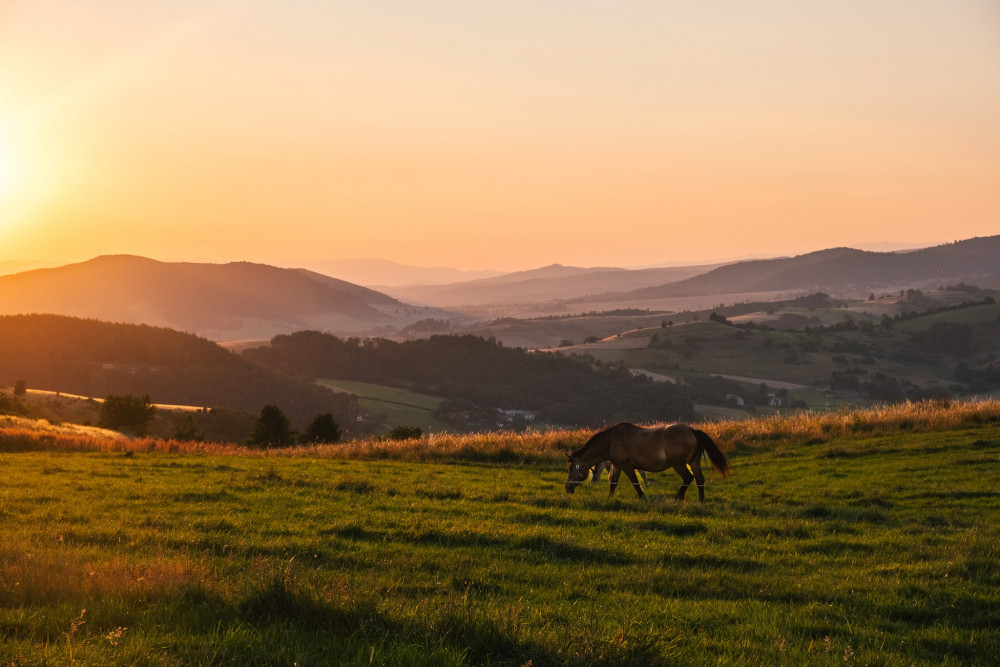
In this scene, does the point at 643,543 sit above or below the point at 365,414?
above

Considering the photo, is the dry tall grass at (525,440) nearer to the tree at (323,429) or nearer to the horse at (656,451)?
the horse at (656,451)

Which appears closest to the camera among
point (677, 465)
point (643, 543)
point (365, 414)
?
point (643, 543)

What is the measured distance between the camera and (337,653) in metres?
5.91

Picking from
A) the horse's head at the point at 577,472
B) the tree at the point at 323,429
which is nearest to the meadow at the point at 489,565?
the horse's head at the point at 577,472

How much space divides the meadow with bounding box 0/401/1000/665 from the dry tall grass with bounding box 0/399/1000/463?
536cm

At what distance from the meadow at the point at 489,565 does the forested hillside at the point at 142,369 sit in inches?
3817

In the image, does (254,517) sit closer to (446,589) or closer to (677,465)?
(446,589)

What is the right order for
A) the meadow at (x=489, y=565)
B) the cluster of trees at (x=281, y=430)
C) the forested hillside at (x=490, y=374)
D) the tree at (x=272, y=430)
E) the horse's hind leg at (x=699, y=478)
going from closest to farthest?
the meadow at (x=489, y=565)
the horse's hind leg at (x=699, y=478)
the tree at (x=272, y=430)
the cluster of trees at (x=281, y=430)
the forested hillside at (x=490, y=374)

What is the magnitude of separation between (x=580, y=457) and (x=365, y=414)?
97836 millimetres

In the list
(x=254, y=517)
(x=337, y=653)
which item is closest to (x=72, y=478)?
(x=254, y=517)

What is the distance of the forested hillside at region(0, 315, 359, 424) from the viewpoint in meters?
126

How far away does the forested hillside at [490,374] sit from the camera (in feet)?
440

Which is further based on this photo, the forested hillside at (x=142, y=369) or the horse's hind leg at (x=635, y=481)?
the forested hillside at (x=142, y=369)

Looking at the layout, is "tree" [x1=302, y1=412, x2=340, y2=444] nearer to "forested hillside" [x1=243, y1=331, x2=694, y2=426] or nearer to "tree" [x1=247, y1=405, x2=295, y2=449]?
"tree" [x1=247, y1=405, x2=295, y2=449]
